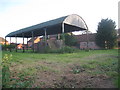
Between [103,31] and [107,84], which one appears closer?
[107,84]

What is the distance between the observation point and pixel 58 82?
3.09 m

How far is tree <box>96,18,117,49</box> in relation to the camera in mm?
22445

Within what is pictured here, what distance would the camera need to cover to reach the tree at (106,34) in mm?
22445

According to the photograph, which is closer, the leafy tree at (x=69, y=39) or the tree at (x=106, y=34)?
the tree at (x=106, y=34)

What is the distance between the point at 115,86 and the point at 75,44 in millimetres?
28145

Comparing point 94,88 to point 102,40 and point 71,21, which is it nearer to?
point 71,21

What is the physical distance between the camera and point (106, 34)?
890 inches

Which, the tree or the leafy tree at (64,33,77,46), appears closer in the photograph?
the tree

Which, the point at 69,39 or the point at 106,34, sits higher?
the point at 106,34

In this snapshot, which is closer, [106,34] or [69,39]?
[106,34]

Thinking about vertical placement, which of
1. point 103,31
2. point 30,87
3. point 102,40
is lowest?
point 30,87

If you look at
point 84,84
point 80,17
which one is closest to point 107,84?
point 84,84

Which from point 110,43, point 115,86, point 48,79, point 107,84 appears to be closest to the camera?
point 115,86

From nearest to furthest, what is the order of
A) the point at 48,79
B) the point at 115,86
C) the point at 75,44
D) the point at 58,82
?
the point at 115,86 → the point at 58,82 → the point at 48,79 → the point at 75,44
